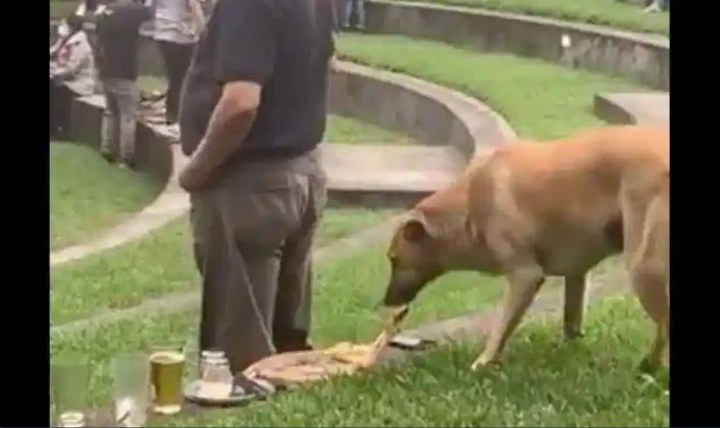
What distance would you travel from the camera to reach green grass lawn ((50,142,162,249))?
5090 millimetres

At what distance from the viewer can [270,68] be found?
14.0 ft

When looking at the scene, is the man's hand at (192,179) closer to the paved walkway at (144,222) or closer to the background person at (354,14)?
the paved walkway at (144,222)

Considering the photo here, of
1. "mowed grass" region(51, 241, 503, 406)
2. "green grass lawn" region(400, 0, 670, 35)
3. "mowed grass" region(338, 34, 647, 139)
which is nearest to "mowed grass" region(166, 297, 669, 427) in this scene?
"mowed grass" region(51, 241, 503, 406)

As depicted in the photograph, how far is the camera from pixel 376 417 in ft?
13.4

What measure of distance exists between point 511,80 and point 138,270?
1.28 m

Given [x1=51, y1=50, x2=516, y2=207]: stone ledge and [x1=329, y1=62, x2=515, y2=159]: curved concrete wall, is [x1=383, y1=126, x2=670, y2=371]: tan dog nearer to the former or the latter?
[x1=51, y1=50, x2=516, y2=207]: stone ledge

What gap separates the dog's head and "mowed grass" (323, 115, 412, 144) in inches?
12.2

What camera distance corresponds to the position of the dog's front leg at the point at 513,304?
447 cm

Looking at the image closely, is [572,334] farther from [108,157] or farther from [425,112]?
[108,157]
